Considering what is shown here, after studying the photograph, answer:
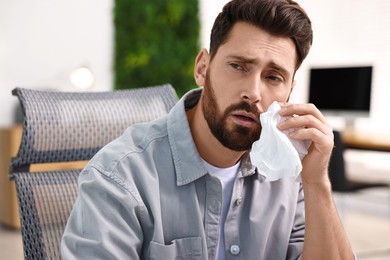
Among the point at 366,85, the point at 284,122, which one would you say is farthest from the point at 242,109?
the point at 366,85

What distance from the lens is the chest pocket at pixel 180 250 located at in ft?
3.48

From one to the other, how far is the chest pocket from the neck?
21cm

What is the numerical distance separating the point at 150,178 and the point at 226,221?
23cm

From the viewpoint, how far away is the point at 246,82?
1.13m

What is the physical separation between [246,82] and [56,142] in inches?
21.1

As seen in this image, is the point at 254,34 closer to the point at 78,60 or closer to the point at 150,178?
the point at 150,178

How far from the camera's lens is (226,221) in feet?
3.87

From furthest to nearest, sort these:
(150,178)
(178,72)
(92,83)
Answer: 1. (178,72)
2. (92,83)
3. (150,178)

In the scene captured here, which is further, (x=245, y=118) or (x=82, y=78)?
(x=82, y=78)

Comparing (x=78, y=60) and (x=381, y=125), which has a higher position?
(x=78, y=60)

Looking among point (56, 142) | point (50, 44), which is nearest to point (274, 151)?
point (56, 142)

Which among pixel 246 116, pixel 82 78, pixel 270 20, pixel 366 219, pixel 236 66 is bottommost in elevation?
pixel 366 219

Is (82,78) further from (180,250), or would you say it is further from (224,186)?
(180,250)

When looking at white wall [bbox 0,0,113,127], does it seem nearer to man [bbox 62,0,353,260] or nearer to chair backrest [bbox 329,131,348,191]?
chair backrest [bbox 329,131,348,191]
